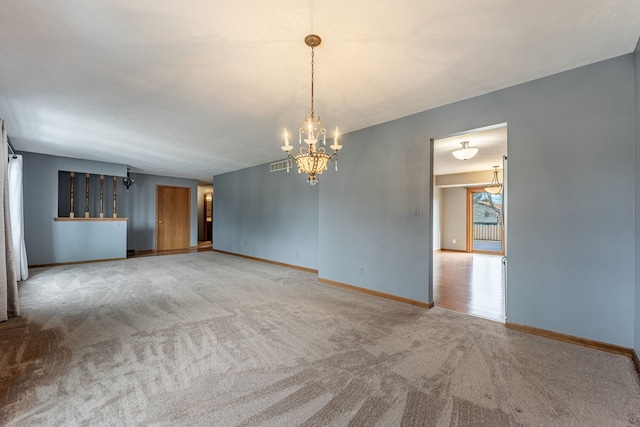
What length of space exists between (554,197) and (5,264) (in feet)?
19.7

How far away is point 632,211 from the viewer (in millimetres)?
2365

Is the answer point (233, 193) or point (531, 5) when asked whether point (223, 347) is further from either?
point (233, 193)

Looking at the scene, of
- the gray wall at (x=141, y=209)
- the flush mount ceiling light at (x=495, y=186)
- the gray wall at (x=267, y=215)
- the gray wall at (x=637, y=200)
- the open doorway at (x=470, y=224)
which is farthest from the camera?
the gray wall at (x=141, y=209)

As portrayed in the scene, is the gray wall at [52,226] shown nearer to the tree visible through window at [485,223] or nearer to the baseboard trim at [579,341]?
the baseboard trim at [579,341]

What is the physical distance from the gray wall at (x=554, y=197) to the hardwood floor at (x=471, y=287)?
473mm

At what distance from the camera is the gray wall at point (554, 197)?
241 centimetres

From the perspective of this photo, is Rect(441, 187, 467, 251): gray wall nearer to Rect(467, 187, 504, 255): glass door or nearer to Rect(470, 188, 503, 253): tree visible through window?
Rect(467, 187, 504, 255): glass door

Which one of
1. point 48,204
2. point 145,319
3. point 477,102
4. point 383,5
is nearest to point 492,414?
point 383,5

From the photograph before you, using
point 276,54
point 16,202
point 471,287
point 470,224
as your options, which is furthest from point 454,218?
point 16,202

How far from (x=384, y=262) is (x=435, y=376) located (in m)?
2.05

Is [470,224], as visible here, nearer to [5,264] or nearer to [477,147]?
[477,147]

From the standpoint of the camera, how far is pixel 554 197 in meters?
2.71

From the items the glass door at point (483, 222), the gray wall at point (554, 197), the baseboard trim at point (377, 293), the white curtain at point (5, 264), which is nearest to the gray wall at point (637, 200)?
the gray wall at point (554, 197)

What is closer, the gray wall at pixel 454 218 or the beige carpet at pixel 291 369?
the beige carpet at pixel 291 369
